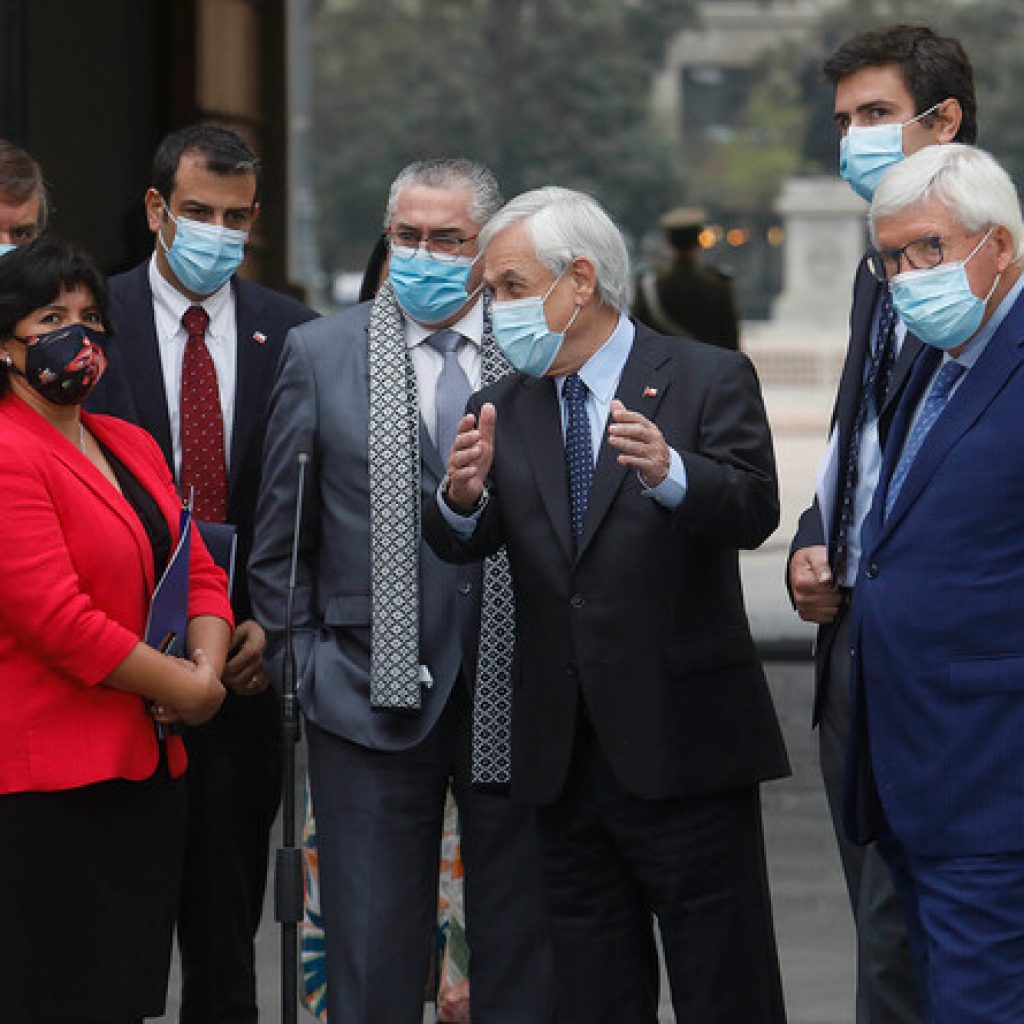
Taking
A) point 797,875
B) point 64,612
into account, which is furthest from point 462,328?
point 797,875

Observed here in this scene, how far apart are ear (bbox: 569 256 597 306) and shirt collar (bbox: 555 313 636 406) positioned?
0.35 feet

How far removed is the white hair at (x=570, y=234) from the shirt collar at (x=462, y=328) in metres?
0.47

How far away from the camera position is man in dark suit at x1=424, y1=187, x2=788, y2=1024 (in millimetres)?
4473

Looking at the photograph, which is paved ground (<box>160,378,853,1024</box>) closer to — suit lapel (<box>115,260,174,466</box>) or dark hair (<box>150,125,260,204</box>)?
suit lapel (<box>115,260,174,466</box>)

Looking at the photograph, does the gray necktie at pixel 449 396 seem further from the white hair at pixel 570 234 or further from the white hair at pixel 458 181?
the white hair at pixel 570 234

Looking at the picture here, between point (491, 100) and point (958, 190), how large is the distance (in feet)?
186

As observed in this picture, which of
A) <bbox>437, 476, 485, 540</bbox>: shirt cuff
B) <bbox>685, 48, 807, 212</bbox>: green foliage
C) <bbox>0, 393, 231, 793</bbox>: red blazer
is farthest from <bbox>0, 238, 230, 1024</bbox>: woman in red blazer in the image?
<bbox>685, 48, 807, 212</bbox>: green foliage

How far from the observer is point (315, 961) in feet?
18.2

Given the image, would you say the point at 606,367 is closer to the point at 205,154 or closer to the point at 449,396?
the point at 449,396

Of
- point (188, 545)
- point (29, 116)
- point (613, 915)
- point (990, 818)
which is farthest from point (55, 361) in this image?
point (29, 116)

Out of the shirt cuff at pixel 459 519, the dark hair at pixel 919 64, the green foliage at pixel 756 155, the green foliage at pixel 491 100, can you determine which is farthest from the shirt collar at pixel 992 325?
the green foliage at pixel 756 155

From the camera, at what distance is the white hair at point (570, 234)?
4484 millimetres

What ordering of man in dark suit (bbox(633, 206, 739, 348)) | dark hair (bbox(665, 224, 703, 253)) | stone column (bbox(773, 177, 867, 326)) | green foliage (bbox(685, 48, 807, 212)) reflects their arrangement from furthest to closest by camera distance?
green foliage (bbox(685, 48, 807, 212)) < stone column (bbox(773, 177, 867, 326)) < dark hair (bbox(665, 224, 703, 253)) < man in dark suit (bbox(633, 206, 739, 348))

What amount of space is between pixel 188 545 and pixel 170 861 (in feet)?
1.89
